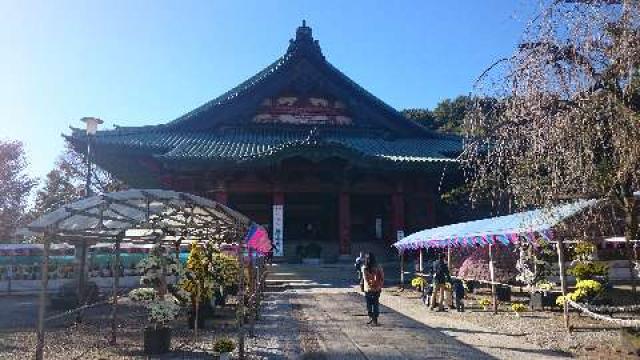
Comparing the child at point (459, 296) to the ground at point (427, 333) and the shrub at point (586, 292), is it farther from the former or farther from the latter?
the shrub at point (586, 292)

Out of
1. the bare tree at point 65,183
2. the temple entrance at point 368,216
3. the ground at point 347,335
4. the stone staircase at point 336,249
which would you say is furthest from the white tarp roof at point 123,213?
the bare tree at point 65,183

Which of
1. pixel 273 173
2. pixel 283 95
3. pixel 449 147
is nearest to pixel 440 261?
pixel 273 173

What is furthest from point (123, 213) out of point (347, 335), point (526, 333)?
point (526, 333)

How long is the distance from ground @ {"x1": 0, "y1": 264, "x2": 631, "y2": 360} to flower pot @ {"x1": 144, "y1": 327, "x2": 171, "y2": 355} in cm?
21

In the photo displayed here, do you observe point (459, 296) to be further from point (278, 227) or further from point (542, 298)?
point (278, 227)


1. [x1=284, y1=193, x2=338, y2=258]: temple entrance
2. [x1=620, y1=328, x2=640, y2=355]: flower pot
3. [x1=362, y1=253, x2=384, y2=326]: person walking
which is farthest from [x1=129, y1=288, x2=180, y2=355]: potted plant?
[x1=284, y1=193, x2=338, y2=258]: temple entrance

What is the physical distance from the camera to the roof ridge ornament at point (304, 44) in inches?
1161

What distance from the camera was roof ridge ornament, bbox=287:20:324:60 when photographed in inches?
1161

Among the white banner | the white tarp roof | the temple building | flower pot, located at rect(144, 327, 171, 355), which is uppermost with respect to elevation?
the temple building

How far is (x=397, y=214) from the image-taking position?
25.7 meters

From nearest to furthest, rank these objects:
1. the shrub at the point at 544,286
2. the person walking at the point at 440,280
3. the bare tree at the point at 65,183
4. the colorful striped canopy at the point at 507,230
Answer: the colorful striped canopy at the point at 507,230, the shrub at the point at 544,286, the person walking at the point at 440,280, the bare tree at the point at 65,183

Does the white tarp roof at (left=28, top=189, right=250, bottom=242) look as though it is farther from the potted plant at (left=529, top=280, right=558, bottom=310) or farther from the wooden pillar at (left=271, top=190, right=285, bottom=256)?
the wooden pillar at (left=271, top=190, right=285, bottom=256)

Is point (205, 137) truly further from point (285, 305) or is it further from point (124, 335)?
point (124, 335)

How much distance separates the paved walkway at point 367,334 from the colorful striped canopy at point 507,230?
2.09m
